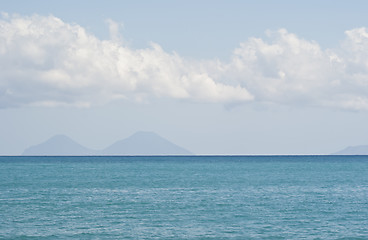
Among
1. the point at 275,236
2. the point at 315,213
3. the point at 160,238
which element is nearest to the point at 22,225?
the point at 160,238

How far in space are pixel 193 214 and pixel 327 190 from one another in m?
31.2

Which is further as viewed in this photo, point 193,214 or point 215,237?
point 193,214

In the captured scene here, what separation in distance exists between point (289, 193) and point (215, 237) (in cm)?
3250

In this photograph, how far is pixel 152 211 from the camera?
2138 inches

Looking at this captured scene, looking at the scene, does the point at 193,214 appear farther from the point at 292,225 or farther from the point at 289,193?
the point at 289,193

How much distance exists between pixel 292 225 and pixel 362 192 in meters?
30.7

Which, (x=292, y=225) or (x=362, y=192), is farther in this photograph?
(x=362, y=192)

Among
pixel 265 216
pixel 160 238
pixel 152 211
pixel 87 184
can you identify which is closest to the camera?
pixel 160 238

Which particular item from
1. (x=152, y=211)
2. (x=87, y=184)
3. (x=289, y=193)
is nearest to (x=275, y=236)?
(x=152, y=211)

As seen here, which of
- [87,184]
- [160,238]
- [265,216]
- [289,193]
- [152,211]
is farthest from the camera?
[87,184]

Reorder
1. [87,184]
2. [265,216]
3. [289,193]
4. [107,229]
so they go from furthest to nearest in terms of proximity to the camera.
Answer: [87,184], [289,193], [265,216], [107,229]

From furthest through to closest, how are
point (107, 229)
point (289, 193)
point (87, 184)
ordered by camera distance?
1. point (87, 184)
2. point (289, 193)
3. point (107, 229)

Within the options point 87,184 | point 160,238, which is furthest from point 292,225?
point 87,184

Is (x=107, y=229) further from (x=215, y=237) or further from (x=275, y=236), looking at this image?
(x=275, y=236)
